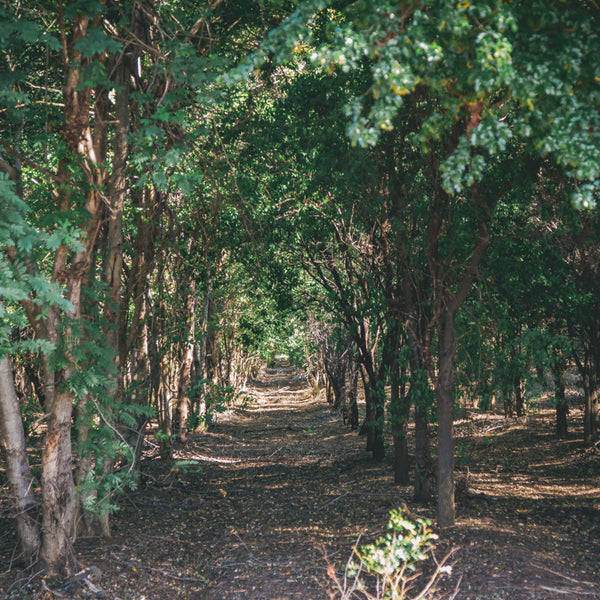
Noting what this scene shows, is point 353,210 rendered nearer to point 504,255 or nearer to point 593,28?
point 504,255

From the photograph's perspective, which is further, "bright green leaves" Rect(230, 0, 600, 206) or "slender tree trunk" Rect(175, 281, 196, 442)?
"slender tree trunk" Rect(175, 281, 196, 442)

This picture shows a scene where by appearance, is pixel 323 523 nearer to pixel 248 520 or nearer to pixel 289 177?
pixel 248 520

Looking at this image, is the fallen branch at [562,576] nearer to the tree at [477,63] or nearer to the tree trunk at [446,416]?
the tree trunk at [446,416]

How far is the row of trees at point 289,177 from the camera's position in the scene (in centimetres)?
439

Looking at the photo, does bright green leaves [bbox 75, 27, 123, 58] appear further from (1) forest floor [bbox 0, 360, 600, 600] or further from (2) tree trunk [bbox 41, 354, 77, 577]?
(1) forest floor [bbox 0, 360, 600, 600]

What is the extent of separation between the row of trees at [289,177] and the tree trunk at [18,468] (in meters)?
0.02

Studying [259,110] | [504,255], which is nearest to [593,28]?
[504,255]

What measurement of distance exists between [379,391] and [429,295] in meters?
3.32

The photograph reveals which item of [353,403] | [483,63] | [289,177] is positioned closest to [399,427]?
[289,177]

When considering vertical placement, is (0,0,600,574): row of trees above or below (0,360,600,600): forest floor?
above

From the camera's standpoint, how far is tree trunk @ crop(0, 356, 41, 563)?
20.2ft

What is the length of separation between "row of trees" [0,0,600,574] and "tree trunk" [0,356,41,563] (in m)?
0.02

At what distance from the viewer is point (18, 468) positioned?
20.5 ft

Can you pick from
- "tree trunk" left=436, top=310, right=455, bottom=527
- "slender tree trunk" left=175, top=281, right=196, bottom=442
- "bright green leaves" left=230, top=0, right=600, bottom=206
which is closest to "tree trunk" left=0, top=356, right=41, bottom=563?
"bright green leaves" left=230, top=0, right=600, bottom=206
